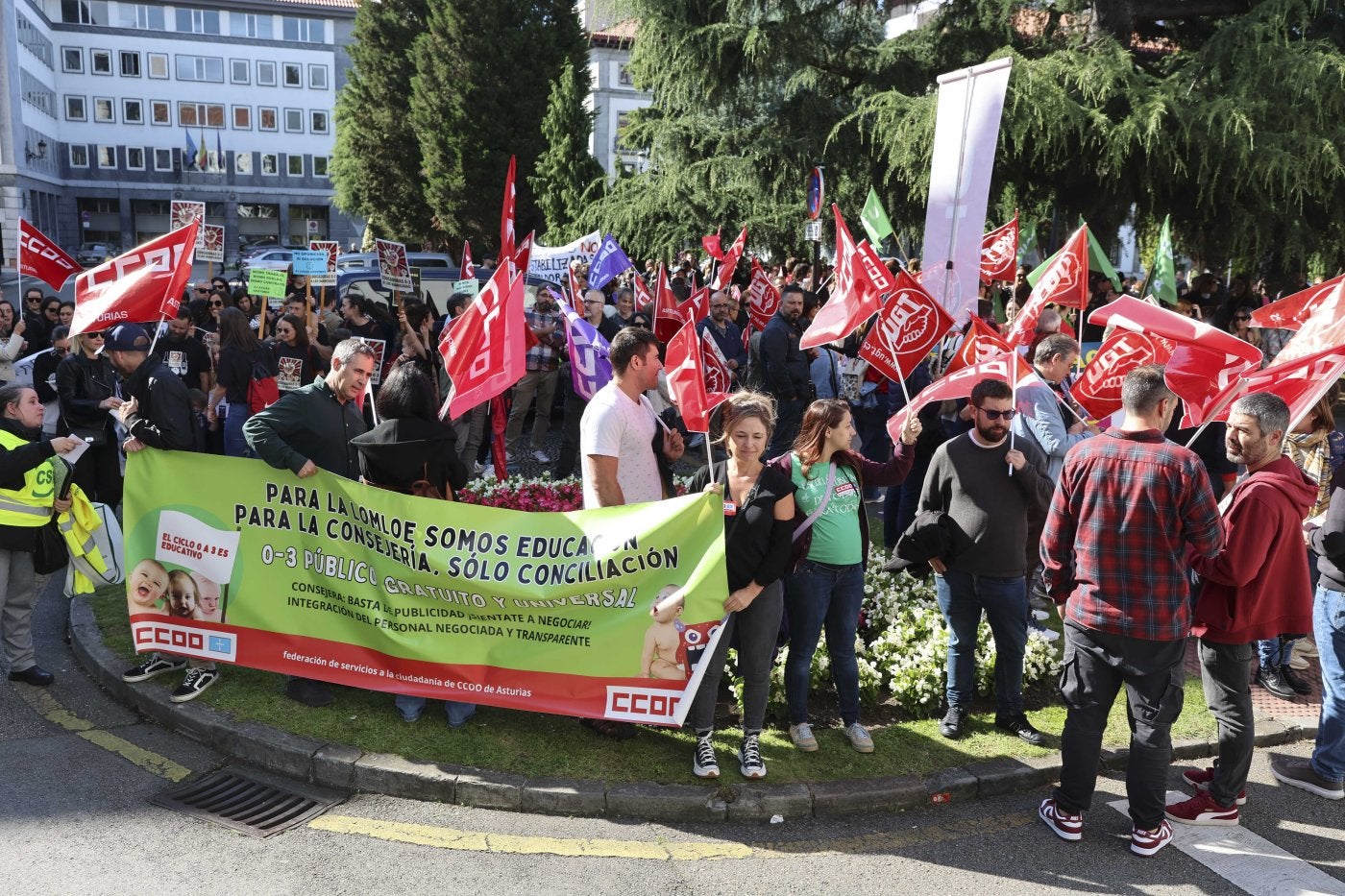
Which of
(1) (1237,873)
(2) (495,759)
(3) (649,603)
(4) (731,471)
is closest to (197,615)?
(2) (495,759)

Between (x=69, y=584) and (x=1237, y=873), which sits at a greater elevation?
(x=69, y=584)

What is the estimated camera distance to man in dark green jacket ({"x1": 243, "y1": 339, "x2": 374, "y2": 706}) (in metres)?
5.76

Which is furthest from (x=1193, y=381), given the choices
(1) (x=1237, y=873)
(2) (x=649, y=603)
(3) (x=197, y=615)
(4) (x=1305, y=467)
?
(3) (x=197, y=615)

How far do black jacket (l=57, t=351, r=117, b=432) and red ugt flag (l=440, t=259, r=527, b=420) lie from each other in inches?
128

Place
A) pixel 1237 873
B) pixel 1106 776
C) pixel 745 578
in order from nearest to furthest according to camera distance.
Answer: pixel 1237 873 < pixel 745 578 < pixel 1106 776

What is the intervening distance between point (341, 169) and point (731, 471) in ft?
165

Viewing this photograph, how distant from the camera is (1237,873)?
14.8 feet

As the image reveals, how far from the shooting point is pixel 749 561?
16.3ft

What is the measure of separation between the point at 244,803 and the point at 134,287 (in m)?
3.45

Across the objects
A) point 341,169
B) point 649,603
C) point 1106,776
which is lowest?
point 1106,776

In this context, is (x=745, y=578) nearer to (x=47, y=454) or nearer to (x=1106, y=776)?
(x=1106, y=776)

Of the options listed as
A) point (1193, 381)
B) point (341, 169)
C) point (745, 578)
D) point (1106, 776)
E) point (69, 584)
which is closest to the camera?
point (745, 578)

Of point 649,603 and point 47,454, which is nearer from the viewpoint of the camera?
point 649,603

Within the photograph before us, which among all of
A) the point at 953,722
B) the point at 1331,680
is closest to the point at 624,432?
the point at 953,722
